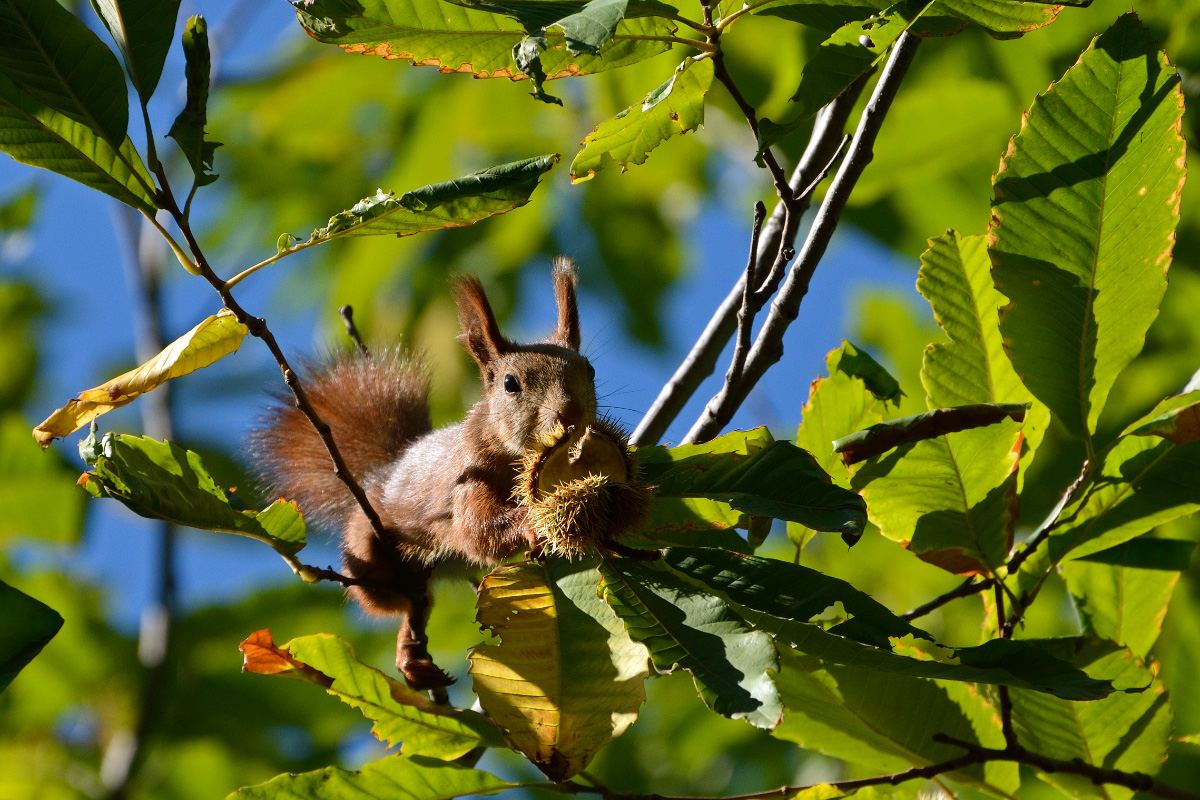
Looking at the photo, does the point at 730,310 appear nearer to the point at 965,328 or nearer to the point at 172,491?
the point at 965,328

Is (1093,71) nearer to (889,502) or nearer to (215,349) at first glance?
(889,502)

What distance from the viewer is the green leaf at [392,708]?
1.68 meters

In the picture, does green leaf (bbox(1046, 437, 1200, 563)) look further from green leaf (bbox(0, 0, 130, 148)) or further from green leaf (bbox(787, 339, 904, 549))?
green leaf (bbox(0, 0, 130, 148))

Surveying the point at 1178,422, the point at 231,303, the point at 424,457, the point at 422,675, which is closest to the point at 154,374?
the point at 231,303

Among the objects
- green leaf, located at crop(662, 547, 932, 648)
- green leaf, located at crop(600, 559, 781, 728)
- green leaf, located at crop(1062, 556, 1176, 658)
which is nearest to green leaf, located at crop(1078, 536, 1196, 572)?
green leaf, located at crop(1062, 556, 1176, 658)

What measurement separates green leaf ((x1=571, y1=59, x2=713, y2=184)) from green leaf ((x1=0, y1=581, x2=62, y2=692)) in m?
0.94

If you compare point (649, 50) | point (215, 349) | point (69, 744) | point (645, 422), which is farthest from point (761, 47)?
point (69, 744)

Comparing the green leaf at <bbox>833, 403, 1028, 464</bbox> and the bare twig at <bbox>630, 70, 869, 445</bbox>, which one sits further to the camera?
the bare twig at <bbox>630, 70, 869, 445</bbox>

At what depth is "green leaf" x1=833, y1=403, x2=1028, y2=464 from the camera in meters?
1.41

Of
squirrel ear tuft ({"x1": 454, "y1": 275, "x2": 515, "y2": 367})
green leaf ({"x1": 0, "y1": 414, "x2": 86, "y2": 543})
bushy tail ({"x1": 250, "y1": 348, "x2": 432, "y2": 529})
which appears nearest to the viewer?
squirrel ear tuft ({"x1": 454, "y1": 275, "x2": 515, "y2": 367})

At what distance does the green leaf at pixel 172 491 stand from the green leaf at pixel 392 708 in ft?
0.57

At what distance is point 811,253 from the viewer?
1801 mm

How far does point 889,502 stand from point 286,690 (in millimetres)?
2659

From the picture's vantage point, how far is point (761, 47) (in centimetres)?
357
